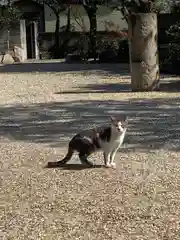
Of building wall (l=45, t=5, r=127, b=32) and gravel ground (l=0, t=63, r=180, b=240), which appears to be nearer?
gravel ground (l=0, t=63, r=180, b=240)

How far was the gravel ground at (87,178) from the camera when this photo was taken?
4.73 metres

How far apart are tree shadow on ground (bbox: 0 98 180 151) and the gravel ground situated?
1 cm

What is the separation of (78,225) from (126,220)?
385 mm

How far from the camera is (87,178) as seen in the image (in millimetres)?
6078

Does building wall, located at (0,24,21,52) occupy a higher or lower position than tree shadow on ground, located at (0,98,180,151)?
higher

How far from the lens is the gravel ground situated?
4727mm

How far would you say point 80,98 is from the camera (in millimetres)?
12922

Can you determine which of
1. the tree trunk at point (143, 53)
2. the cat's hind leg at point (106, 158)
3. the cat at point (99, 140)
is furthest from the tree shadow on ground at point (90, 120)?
the tree trunk at point (143, 53)

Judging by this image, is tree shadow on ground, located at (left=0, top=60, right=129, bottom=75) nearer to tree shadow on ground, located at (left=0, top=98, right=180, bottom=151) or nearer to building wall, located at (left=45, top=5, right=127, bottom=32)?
tree shadow on ground, located at (left=0, top=98, right=180, bottom=151)

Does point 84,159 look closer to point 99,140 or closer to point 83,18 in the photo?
point 99,140

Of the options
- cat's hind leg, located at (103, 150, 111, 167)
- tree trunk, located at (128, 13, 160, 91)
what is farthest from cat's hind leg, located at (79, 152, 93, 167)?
tree trunk, located at (128, 13, 160, 91)

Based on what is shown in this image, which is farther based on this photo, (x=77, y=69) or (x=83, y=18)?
(x=83, y=18)

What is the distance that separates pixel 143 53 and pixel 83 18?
26379mm

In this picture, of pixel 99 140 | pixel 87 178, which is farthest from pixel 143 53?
pixel 87 178
